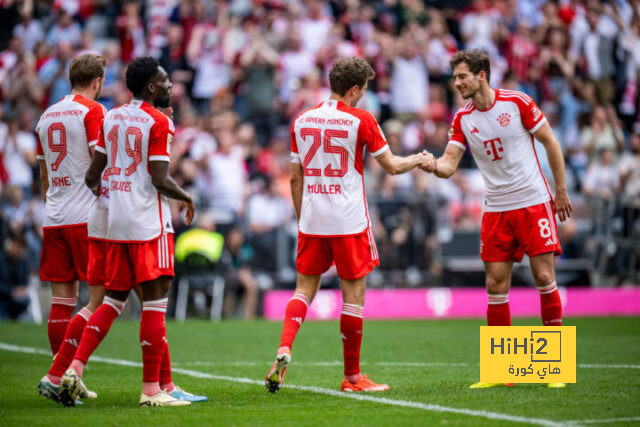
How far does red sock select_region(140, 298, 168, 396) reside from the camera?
668 centimetres

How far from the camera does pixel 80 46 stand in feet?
61.9

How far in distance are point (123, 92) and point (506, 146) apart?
11.7 m

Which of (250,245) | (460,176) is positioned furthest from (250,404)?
(460,176)

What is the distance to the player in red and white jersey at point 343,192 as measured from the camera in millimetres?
7395

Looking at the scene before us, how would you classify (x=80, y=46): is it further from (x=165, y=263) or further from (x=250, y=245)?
(x=165, y=263)

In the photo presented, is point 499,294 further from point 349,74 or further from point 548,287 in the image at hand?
point 349,74

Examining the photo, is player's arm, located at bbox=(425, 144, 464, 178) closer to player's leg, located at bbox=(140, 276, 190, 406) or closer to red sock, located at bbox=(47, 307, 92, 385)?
player's leg, located at bbox=(140, 276, 190, 406)

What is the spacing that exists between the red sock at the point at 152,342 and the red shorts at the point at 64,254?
116cm

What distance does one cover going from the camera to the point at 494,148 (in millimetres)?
7957

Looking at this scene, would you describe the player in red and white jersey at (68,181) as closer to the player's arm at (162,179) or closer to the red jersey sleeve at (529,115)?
the player's arm at (162,179)

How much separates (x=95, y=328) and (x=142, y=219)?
87 cm

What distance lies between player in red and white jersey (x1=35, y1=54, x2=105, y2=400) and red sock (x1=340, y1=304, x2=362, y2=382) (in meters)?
2.18

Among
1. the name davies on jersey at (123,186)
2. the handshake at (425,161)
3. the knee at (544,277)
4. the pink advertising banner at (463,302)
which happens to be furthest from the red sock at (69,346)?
the pink advertising banner at (463,302)

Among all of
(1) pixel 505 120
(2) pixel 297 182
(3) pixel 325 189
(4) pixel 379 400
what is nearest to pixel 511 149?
(1) pixel 505 120
